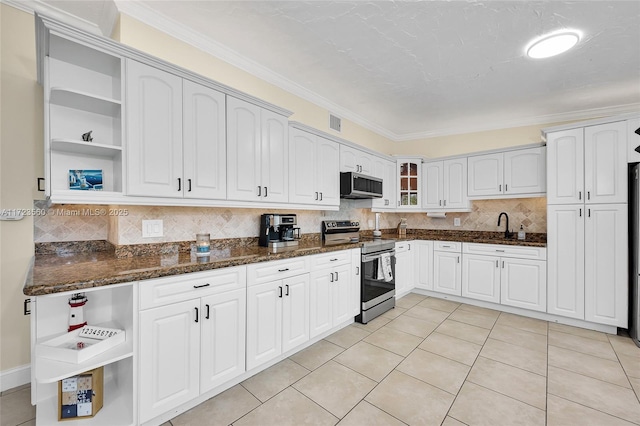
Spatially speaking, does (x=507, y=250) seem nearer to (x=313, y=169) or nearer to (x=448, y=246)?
(x=448, y=246)

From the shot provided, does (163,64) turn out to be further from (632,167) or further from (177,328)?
(632,167)

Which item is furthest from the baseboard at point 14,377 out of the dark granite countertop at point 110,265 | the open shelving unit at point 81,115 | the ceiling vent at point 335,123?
the ceiling vent at point 335,123

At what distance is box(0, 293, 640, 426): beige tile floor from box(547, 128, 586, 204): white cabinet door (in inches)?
62.1

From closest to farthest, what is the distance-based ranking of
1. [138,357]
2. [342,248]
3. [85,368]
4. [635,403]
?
[85,368] → [138,357] → [635,403] → [342,248]

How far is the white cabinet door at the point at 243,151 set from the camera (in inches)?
90.6

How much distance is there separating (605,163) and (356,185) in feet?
9.10

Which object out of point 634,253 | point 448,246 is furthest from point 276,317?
point 634,253

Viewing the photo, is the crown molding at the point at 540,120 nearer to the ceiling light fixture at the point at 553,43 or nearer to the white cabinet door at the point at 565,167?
the white cabinet door at the point at 565,167

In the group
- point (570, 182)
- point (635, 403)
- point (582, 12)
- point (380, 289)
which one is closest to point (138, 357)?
point (380, 289)

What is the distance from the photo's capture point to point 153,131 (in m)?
1.87

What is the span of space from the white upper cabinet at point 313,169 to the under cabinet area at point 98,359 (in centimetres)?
168

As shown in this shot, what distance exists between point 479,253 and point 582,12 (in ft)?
9.23

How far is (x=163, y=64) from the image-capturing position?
191cm

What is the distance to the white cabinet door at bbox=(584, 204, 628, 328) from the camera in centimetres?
293
